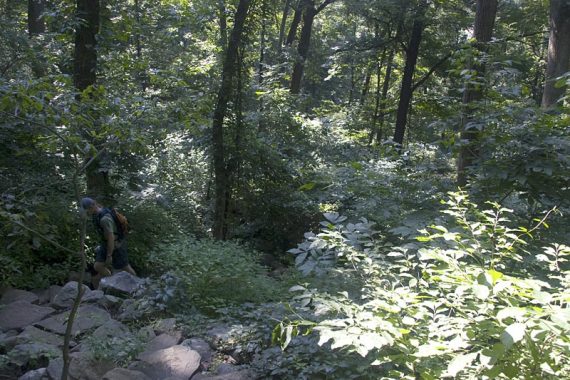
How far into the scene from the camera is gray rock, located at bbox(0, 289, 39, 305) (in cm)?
621

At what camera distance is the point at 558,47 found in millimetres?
7980

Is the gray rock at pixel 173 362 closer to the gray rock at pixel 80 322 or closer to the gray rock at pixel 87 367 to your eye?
the gray rock at pixel 87 367

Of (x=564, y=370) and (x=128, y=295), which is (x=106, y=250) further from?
(x=564, y=370)

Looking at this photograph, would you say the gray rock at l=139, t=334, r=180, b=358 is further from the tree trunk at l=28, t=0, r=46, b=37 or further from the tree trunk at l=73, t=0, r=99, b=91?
the tree trunk at l=28, t=0, r=46, b=37

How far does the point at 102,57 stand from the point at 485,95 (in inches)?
286

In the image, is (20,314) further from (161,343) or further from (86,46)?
(86,46)

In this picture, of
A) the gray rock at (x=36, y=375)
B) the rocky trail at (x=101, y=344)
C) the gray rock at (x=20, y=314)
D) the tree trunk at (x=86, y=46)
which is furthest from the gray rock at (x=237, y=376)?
the tree trunk at (x=86, y=46)

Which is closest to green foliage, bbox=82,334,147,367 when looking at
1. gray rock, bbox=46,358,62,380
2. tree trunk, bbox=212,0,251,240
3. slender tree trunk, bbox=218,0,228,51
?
gray rock, bbox=46,358,62,380

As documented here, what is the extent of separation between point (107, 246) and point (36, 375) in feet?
10.7

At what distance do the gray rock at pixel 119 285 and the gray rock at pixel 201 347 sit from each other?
1.75m

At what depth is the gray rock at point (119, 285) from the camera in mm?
6629

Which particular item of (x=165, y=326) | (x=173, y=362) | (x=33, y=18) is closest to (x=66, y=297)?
(x=165, y=326)

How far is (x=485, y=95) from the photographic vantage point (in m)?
6.36

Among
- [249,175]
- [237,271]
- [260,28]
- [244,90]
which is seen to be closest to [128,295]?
[237,271]
